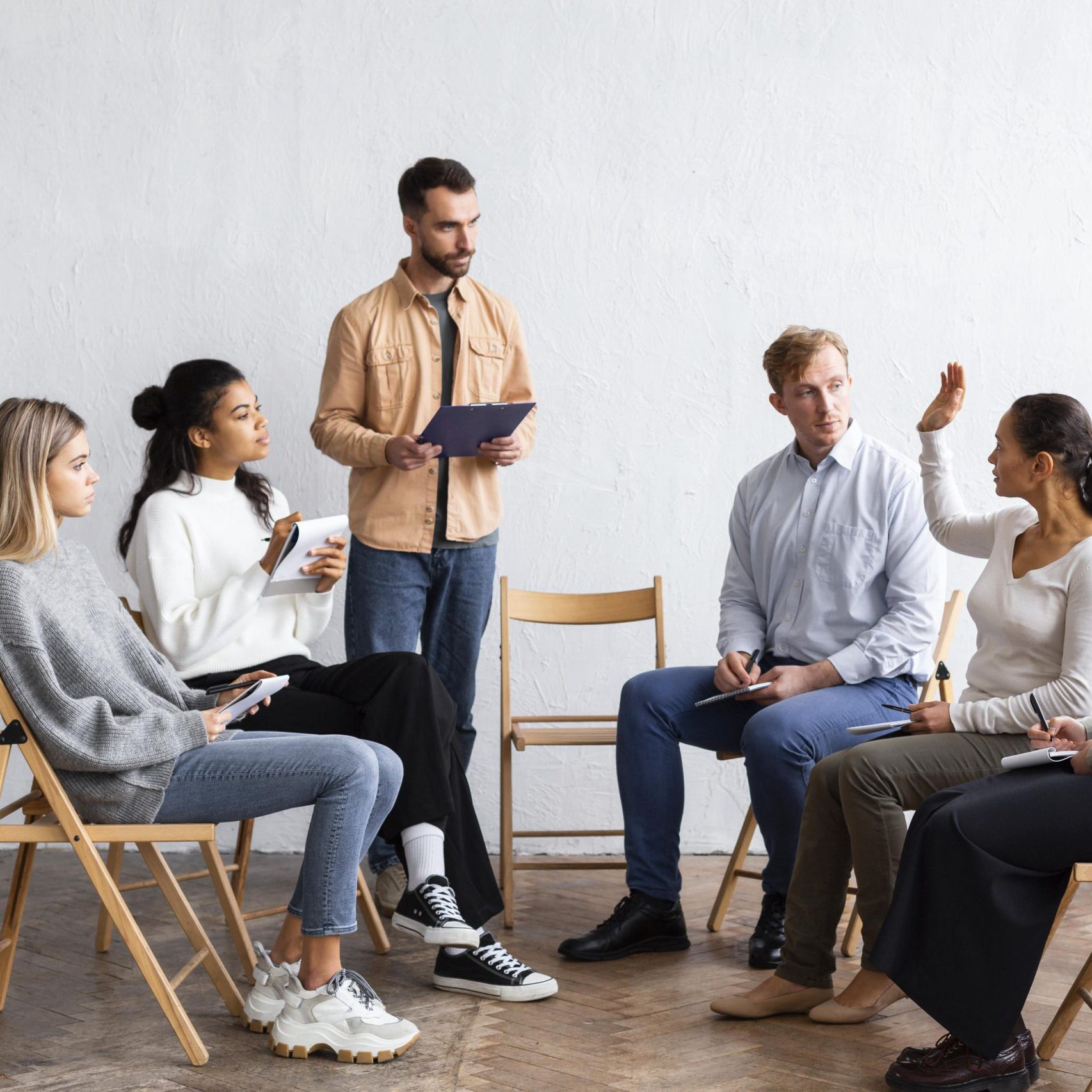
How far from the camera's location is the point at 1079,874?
2.07 metres

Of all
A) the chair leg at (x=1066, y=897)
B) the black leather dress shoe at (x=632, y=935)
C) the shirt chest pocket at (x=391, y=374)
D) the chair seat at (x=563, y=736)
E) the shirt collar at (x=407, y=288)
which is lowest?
the black leather dress shoe at (x=632, y=935)

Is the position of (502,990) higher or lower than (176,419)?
lower

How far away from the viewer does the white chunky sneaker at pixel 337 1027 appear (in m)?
2.35

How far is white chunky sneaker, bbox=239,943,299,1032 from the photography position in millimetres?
2449

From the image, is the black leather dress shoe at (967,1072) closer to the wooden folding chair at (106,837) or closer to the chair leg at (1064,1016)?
the chair leg at (1064,1016)

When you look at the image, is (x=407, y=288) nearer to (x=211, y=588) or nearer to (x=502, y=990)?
(x=211, y=588)

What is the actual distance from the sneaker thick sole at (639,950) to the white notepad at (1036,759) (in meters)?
1.10

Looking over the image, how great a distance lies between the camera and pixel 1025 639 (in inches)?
95.4

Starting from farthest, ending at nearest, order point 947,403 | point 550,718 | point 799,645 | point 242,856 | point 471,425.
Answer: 1. point 550,718
2. point 242,856
3. point 471,425
4. point 799,645
5. point 947,403

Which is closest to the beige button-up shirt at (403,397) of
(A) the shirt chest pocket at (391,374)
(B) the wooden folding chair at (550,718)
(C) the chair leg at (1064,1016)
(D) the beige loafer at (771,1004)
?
(A) the shirt chest pocket at (391,374)

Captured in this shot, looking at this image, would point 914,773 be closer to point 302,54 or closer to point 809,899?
point 809,899

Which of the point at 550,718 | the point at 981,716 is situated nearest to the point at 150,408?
the point at 550,718

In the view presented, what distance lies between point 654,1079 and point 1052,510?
51.9 inches

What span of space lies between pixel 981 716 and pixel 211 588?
1.75 metres
